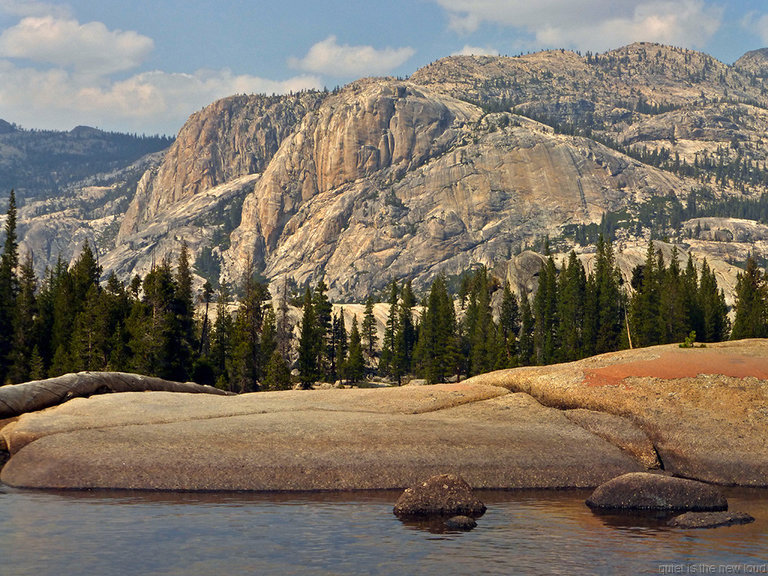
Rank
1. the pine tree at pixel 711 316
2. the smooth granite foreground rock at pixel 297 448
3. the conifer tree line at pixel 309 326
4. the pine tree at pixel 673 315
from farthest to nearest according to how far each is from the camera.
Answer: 1. the pine tree at pixel 711 316
2. the pine tree at pixel 673 315
3. the conifer tree line at pixel 309 326
4. the smooth granite foreground rock at pixel 297 448

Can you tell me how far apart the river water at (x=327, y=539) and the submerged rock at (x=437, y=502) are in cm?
70

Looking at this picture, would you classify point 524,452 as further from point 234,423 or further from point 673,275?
point 673,275

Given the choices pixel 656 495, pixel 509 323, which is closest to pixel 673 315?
pixel 509 323

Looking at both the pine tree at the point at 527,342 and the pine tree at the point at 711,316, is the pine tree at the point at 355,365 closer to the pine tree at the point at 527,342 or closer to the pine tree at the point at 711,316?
the pine tree at the point at 527,342

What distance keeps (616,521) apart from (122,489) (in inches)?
781

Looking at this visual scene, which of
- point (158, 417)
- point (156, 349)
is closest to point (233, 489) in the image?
point (158, 417)

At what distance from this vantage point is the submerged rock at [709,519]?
89.9ft

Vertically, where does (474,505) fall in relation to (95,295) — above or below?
below

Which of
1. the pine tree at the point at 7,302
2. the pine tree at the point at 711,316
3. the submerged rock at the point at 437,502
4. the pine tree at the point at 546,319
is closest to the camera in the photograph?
the submerged rock at the point at 437,502

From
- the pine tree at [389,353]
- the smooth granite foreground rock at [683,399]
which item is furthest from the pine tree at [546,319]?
the smooth granite foreground rock at [683,399]

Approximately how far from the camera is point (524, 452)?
3566cm

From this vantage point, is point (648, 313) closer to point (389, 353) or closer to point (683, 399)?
point (389, 353)

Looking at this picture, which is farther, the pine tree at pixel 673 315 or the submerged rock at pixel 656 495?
the pine tree at pixel 673 315

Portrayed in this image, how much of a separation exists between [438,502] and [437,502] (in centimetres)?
4
